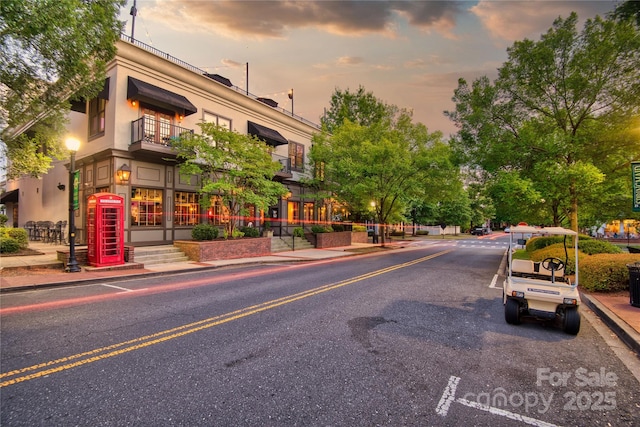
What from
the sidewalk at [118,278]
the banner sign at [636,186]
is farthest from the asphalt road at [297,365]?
the banner sign at [636,186]

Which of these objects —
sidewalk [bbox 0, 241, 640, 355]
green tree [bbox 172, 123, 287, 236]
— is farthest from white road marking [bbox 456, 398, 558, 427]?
green tree [bbox 172, 123, 287, 236]

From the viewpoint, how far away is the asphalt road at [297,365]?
122 inches

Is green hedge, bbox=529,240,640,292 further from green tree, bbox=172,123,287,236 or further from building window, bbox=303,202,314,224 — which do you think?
building window, bbox=303,202,314,224

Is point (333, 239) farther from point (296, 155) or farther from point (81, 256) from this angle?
point (81, 256)

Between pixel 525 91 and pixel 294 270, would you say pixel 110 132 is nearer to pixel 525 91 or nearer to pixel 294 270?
pixel 294 270

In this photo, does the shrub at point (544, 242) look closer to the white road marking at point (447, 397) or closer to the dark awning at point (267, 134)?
the white road marking at point (447, 397)

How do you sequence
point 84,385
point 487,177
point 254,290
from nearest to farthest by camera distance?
point 84,385 → point 254,290 → point 487,177

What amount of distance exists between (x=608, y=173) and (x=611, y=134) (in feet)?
6.09

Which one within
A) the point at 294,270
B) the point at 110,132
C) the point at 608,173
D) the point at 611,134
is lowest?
the point at 294,270

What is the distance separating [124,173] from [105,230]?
13.6 feet

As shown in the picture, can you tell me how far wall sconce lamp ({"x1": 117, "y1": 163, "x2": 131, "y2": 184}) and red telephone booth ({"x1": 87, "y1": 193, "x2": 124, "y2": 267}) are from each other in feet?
9.40

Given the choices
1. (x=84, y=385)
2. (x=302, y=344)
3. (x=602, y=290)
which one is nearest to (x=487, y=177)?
(x=602, y=290)

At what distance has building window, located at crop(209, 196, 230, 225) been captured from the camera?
749 inches

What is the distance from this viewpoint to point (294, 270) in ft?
42.6
